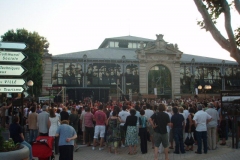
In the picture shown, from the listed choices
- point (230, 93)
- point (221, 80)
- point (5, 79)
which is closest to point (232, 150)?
point (230, 93)

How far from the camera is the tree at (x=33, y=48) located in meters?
34.8

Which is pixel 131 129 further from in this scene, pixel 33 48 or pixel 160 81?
pixel 160 81

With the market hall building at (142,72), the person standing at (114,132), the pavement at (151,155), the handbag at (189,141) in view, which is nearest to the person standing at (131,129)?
the pavement at (151,155)

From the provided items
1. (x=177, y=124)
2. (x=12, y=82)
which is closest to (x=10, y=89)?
(x=12, y=82)

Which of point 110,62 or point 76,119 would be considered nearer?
point 76,119

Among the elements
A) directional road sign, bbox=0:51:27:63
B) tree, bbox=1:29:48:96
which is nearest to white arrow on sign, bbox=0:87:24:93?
directional road sign, bbox=0:51:27:63

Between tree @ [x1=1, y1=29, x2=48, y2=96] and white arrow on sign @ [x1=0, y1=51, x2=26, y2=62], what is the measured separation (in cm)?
2607

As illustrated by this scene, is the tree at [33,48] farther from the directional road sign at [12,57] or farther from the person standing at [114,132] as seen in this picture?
the directional road sign at [12,57]

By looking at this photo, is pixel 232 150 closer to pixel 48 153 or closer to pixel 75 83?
pixel 48 153

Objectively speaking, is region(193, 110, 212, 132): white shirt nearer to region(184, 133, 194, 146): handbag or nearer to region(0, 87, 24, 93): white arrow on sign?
region(184, 133, 194, 146): handbag

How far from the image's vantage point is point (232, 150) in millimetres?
11992

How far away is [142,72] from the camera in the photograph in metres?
43.6

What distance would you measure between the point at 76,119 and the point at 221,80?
4078 cm

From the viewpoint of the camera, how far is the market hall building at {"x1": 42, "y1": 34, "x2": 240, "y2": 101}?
133 ft
